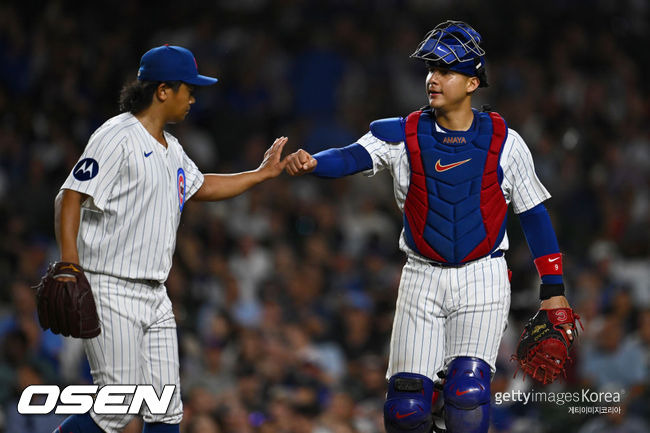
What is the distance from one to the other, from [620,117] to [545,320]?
604cm

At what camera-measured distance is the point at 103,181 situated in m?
4.18

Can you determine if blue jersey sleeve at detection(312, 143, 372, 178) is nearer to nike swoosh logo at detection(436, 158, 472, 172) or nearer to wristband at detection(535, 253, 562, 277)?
nike swoosh logo at detection(436, 158, 472, 172)

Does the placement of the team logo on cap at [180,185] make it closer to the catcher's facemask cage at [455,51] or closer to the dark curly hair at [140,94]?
the dark curly hair at [140,94]

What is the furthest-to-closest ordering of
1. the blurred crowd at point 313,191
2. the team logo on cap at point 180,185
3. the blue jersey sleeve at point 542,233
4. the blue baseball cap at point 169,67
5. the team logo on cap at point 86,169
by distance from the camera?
the blurred crowd at point 313,191, the blue jersey sleeve at point 542,233, the team logo on cap at point 180,185, the blue baseball cap at point 169,67, the team logo on cap at point 86,169

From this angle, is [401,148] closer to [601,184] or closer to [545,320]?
[545,320]

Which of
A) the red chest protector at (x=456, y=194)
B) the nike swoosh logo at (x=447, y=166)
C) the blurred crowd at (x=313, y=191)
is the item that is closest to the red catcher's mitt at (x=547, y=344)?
the red chest protector at (x=456, y=194)

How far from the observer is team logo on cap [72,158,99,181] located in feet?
13.7

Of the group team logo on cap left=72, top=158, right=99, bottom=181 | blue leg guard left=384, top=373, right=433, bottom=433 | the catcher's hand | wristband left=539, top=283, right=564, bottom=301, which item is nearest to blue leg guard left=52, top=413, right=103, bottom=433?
the catcher's hand

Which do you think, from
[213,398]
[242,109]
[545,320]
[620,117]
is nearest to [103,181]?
[545,320]

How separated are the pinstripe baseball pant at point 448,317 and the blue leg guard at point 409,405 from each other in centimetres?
5

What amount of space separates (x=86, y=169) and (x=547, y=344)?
2.31m

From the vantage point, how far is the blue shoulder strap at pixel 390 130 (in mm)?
4590

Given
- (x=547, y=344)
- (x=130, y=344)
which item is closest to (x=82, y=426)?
(x=130, y=344)

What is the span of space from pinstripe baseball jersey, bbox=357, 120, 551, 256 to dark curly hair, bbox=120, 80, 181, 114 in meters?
1.02
